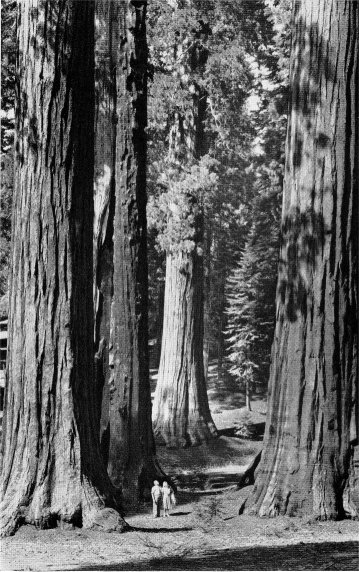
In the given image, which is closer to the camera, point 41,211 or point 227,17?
point 41,211

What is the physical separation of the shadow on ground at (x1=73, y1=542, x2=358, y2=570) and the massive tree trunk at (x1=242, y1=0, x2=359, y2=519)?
0.82 meters

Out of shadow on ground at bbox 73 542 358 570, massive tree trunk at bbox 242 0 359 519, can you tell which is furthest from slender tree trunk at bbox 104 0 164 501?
shadow on ground at bbox 73 542 358 570

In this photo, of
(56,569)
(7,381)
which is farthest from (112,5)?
(56,569)

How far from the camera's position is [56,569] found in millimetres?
6480

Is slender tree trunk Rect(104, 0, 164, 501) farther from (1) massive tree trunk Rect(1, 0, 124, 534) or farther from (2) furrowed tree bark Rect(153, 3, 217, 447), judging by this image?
(2) furrowed tree bark Rect(153, 3, 217, 447)

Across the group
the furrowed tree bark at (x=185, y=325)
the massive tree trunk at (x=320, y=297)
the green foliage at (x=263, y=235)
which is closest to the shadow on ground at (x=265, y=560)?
the massive tree trunk at (x=320, y=297)

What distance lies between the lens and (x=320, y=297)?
25.8 ft

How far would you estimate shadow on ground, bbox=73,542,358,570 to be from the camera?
6535 millimetres

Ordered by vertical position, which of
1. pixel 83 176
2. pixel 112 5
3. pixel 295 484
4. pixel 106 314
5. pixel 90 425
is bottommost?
pixel 295 484

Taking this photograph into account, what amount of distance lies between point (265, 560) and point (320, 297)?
2410 mm

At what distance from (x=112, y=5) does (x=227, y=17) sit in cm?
697

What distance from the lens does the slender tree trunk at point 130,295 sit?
472 inches

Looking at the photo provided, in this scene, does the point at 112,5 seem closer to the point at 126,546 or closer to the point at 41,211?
the point at 41,211

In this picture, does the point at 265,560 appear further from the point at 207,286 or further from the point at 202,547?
the point at 207,286
